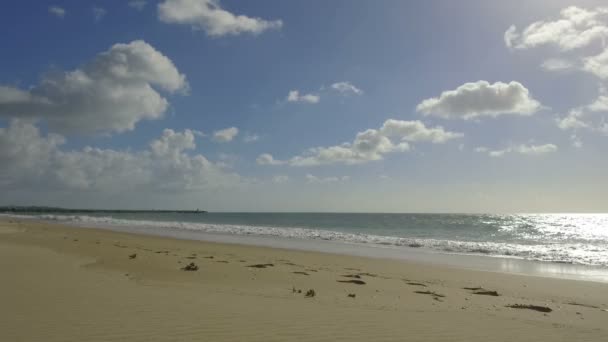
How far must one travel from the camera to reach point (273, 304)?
8570mm

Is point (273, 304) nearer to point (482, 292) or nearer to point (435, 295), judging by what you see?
point (435, 295)

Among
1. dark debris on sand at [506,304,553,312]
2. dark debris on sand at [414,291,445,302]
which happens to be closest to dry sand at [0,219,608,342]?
dark debris on sand at [414,291,445,302]

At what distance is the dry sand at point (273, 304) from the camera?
6.55m

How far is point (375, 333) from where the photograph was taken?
673cm

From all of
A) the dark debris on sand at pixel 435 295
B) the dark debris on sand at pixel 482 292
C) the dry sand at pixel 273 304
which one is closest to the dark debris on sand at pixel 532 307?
the dry sand at pixel 273 304

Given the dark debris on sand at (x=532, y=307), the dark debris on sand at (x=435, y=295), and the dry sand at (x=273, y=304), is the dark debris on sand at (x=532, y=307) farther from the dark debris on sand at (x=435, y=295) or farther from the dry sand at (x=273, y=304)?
the dark debris on sand at (x=435, y=295)

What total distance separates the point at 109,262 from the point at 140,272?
9.51ft

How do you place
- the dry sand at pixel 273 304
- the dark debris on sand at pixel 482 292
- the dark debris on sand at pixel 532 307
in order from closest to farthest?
the dry sand at pixel 273 304
the dark debris on sand at pixel 532 307
the dark debris on sand at pixel 482 292

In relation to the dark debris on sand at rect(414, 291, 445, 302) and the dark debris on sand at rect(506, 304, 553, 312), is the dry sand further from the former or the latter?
the dark debris on sand at rect(506, 304, 553, 312)

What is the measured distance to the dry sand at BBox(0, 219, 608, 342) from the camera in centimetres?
655

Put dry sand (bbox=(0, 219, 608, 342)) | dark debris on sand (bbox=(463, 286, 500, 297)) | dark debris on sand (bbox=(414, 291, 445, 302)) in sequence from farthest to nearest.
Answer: dark debris on sand (bbox=(463, 286, 500, 297))
dark debris on sand (bbox=(414, 291, 445, 302))
dry sand (bbox=(0, 219, 608, 342))

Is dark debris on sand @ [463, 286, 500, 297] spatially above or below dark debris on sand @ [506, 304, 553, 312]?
below

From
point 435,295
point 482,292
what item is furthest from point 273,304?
point 482,292

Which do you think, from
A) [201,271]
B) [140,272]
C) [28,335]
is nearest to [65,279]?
[140,272]
